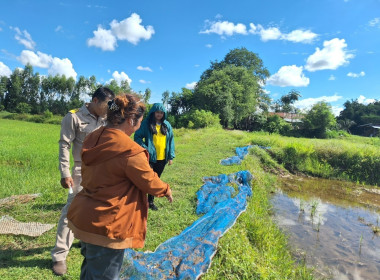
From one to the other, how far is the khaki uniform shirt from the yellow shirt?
136 cm

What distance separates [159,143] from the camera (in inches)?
157

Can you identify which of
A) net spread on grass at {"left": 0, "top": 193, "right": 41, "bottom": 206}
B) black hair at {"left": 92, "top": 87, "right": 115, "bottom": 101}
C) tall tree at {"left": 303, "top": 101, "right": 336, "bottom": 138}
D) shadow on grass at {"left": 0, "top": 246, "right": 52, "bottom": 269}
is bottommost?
shadow on grass at {"left": 0, "top": 246, "right": 52, "bottom": 269}

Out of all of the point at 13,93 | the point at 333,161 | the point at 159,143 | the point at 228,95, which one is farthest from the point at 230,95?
the point at 13,93

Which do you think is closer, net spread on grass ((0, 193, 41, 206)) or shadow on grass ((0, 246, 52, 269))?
shadow on grass ((0, 246, 52, 269))

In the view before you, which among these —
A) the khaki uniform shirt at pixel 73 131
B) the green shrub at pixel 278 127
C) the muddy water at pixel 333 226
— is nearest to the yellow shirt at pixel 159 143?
the khaki uniform shirt at pixel 73 131

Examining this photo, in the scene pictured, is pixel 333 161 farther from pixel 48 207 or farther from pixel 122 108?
pixel 122 108

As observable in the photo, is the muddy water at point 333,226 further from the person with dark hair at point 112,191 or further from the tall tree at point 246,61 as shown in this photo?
the tall tree at point 246,61

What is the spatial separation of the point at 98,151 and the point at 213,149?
1051 cm

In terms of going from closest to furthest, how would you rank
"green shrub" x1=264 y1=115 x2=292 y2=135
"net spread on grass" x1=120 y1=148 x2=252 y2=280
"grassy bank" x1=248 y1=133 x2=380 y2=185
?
"net spread on grass" x1=120 y1=148 x2=252 y2=280, "grassy bank" x1=248 y1=133 x2=380 y2=185, "green shrub" x1=264 y1=115 x2=292 y2=135

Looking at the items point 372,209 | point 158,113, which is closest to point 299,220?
point 372,209

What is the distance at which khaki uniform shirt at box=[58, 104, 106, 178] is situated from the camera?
251 centimetres

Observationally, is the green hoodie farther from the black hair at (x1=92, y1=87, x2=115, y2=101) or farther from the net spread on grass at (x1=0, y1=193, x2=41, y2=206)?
the net spread on grass at (x1=0, y1=193, x2=41, y2=206)

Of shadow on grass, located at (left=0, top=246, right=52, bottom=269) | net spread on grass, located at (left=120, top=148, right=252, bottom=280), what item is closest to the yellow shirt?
net spread on grass, located at (left=120, top=148, right=252, bottom=280)

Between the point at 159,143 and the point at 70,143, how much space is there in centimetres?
161
